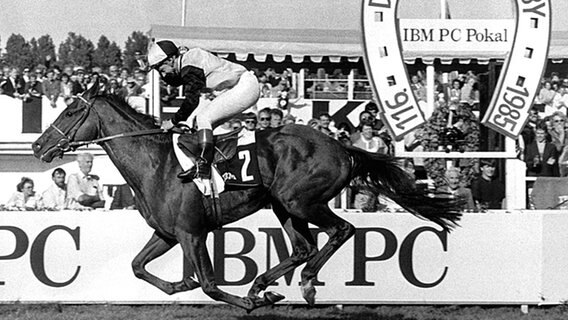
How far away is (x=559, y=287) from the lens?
811cm

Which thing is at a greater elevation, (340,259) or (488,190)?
(488,190)

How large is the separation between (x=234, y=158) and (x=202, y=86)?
573 mm

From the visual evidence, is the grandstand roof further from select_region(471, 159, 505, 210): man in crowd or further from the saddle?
the saddle

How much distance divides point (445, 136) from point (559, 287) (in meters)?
2.04

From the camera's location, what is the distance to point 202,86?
667 cm

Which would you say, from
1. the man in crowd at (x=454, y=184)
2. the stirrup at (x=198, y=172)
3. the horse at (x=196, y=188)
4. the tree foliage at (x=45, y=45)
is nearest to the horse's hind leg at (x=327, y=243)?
the horse at (x=196, y=188)

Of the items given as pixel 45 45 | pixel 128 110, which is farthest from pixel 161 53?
pixel 45 45

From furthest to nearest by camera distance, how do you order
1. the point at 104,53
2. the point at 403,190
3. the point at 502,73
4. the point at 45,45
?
1. the point at 45,45
2. the point at 104,53
3. the point at 502,73
4. the point at 403,190

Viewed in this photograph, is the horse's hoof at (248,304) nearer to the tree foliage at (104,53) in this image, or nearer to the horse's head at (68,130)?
the horse's head at (68,130)

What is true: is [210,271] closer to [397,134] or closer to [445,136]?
[397,134]

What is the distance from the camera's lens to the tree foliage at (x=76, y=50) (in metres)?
41.7

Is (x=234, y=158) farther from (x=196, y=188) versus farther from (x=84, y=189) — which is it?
(x=84, y=189)

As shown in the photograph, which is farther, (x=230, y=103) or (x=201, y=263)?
(x=230, y=103)

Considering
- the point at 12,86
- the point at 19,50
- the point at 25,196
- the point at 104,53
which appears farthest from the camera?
the point at 104,53
